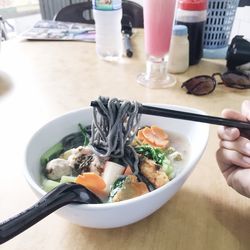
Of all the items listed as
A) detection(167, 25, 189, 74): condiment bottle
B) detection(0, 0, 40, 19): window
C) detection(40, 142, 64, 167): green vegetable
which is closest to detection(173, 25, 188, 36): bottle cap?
detection(167, 25, 189, 74): condiment bottle

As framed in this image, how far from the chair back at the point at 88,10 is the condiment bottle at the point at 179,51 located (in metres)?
0.49

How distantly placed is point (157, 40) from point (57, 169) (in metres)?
0.53

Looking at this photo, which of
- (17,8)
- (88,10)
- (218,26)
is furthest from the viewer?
(17,8)

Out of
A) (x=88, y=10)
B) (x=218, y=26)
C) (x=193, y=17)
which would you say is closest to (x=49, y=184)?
(x=193, y=17)

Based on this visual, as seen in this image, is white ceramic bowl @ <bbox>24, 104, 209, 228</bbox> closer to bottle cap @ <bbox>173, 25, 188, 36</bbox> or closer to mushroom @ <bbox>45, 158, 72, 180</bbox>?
mushroom @ <bbox>45, 158, 72, 180</bbox>

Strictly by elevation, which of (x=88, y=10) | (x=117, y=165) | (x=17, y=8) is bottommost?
(x=17, y=8)

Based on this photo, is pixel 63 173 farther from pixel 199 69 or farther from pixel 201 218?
pixel 199 69

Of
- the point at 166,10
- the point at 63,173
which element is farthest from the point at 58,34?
the point at 63,173

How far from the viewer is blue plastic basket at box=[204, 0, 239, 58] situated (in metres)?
0.92

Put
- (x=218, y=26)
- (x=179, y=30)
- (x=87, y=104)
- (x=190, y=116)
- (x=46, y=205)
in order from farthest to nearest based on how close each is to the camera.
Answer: (x=218, y=26)
(x=179, y=30)
(x=87, y=104)
(x=190, y=116)
(x=46, y=205)

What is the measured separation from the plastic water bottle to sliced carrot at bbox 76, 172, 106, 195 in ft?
2.08

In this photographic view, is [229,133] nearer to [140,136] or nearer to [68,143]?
[140,136]

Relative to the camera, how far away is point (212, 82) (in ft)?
2.64

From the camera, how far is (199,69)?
3.00 feet
